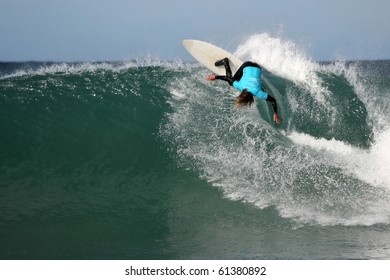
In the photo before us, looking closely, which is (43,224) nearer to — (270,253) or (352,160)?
(270,253)

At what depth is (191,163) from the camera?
279 inches

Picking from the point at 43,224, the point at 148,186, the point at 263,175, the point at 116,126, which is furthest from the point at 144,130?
the point at 43,224

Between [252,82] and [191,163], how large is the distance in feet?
5.39

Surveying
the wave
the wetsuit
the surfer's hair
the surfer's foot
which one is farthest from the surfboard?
the surfer's hair

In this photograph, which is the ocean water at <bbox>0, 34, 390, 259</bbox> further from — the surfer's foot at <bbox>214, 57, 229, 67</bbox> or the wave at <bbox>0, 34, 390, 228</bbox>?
the surfer's foot at <bbox>214, 57, 229, 67</bbox>

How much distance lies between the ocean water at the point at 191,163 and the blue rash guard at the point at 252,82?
1.10 metres

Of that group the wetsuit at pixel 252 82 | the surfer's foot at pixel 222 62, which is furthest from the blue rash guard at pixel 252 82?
the surfer's foot at pixel 222 62

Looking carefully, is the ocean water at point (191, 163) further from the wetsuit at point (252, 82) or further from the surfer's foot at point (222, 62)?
the wetsuit at point (252, 82)

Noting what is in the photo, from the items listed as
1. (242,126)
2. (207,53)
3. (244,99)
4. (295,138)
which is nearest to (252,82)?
(244,99)

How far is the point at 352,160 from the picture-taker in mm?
7617

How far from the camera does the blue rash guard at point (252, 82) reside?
21.1ft

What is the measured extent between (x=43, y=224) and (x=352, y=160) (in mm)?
5144

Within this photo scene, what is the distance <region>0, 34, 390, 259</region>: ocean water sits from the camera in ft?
16.8

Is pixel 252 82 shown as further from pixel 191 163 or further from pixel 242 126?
pixel 191 163
